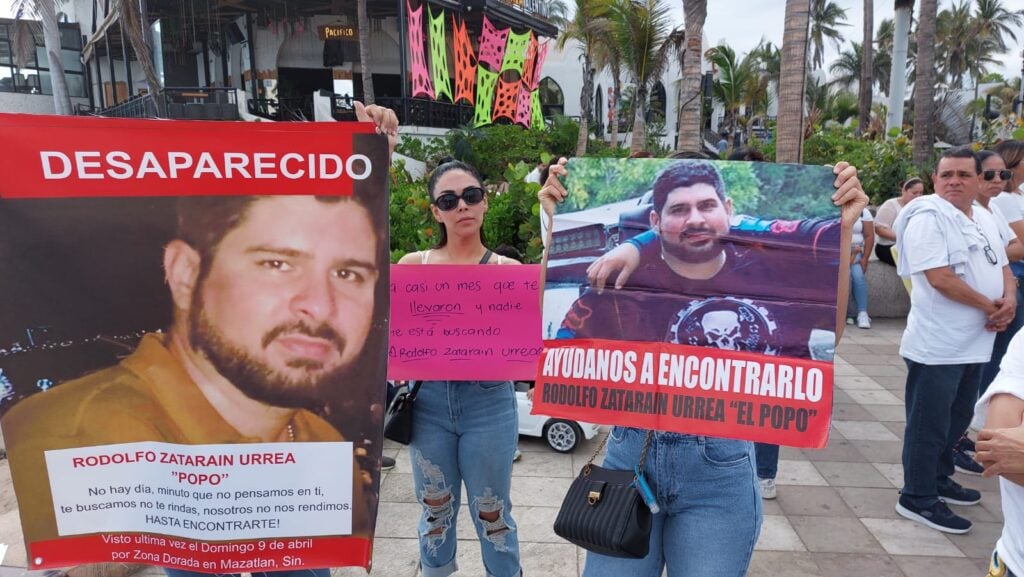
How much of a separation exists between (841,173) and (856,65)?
73.7 metres

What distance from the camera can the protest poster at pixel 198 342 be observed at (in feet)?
6.75

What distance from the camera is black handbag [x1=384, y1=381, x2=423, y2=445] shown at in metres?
2.72

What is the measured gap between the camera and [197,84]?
90.0 feet

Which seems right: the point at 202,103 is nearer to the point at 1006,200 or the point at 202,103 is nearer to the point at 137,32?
the point at 137,32

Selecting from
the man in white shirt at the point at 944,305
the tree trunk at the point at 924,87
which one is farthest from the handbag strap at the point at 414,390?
the tree trunk at the point at 924,87

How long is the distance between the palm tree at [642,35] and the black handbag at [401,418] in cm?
1605

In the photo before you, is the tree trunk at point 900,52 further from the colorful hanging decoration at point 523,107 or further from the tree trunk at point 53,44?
the tree trunk at point 53,44

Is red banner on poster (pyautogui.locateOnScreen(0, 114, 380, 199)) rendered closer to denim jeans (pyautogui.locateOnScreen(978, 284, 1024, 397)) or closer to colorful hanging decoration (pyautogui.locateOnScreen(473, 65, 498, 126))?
denim jeans (pyautogui.locateOnScreen(978, 284, 1024, 397))

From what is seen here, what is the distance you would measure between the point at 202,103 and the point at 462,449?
2121 cm

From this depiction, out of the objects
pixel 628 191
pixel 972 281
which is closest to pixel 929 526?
pixel 972 281

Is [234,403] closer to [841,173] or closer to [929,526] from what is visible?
[841,173]

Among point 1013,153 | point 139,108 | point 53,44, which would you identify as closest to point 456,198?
point 1013,153

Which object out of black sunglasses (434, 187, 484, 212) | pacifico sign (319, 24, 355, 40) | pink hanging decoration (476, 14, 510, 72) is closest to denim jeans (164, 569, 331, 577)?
black sunglasses (434, 187, 484, 212)

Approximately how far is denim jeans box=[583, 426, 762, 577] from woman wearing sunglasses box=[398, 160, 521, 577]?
808 mm
